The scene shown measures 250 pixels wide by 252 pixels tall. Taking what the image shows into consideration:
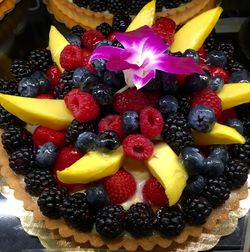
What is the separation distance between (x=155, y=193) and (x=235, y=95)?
34cm

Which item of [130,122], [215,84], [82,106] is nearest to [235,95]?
[215,84]

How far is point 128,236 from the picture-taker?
1.55 meters

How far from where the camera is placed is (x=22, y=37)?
2195 mm

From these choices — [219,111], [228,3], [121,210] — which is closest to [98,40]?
[219,111]

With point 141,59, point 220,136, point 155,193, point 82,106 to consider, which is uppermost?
point 141,59

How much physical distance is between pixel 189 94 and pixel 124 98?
0.18 metres

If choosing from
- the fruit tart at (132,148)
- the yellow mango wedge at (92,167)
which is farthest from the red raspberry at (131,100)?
the yellow mango wedge at (92,167)

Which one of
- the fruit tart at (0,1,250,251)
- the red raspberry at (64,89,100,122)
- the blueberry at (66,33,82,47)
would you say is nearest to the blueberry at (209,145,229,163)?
the fruit tart at (0,1,250,251)

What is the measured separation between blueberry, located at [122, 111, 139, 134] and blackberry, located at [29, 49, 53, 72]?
39 cm

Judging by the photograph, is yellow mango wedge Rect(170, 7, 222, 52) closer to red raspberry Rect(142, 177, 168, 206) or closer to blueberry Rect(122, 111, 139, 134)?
blueberry Rect(122, 111, 139, 134)

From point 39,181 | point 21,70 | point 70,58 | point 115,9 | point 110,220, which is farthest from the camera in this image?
point 115,9

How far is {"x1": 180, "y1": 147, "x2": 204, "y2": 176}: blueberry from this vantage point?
150 cm

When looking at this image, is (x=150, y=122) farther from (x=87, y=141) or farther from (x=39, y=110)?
(x=39, y=110)

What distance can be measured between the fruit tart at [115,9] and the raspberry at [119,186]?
2.45 feet
